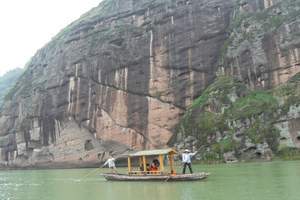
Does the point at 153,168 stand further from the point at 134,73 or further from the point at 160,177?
the point at 134,73

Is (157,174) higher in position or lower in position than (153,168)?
lower

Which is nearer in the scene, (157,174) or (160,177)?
(160,177)

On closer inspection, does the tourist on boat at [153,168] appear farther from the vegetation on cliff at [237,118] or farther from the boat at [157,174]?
the vegetation on cliff at [237,118]

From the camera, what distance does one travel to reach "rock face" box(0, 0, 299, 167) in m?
73.2

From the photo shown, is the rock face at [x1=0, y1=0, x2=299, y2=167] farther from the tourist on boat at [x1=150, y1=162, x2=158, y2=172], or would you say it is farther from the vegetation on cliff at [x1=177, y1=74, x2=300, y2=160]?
the tourist on boat at [x1=150, y1=162, x2=158, y2=172]

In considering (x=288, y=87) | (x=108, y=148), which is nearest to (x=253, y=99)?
(x=288, y=87)

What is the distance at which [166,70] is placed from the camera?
7838 cm

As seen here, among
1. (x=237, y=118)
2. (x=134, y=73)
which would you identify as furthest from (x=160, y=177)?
(x=134, y=73)

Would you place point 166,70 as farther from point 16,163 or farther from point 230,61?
point 16,163

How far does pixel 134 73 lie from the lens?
263 ft

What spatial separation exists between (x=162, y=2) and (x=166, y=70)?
1271 cm

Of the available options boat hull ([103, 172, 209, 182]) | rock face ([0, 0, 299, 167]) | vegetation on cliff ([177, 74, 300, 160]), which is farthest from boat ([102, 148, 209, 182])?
rock face ([0, 0, 299, 167])

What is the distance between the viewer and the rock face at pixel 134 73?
7325 cm

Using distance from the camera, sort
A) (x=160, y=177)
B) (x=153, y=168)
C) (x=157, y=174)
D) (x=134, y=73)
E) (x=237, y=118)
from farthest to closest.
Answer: (x=134, y=73) < (x=237, y=118) < (x=153, y=168) < (x=157, y=174) < (x=160, y=177)
